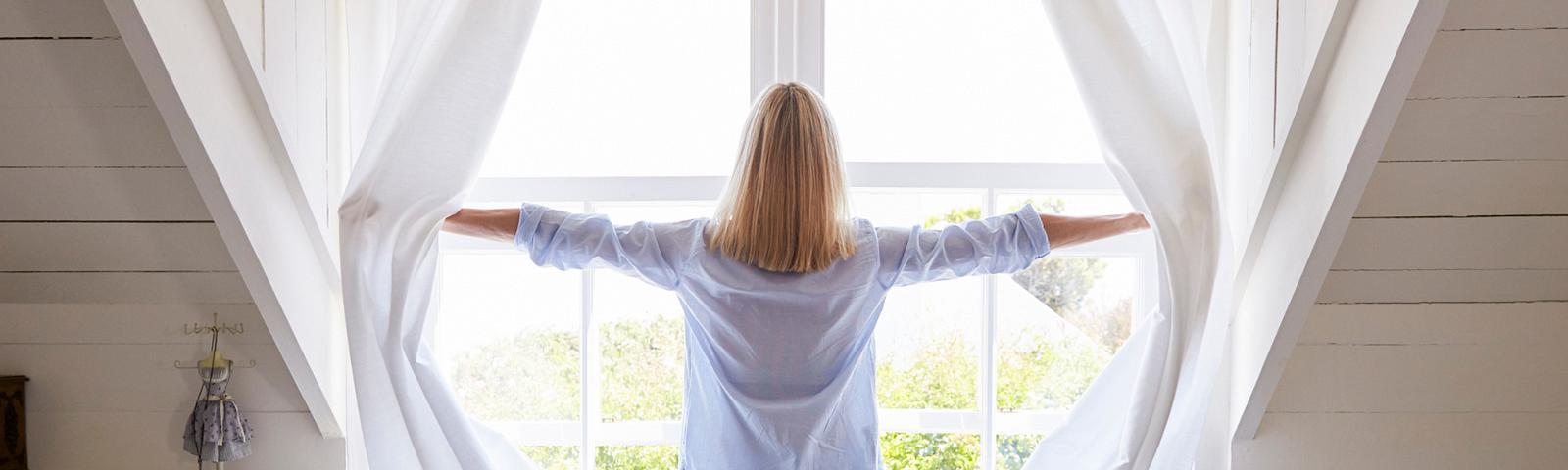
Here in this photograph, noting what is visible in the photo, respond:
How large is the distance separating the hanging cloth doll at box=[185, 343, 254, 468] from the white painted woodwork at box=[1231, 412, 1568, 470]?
64.5 inches

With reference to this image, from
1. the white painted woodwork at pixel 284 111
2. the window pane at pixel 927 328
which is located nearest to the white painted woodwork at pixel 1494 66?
the window pane at pixel 927 328

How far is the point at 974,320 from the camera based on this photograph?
4.96 feet

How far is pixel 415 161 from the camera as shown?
1166 mm

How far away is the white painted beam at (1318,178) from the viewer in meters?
1.01

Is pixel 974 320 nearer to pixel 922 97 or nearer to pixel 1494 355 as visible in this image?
pixel 922 97

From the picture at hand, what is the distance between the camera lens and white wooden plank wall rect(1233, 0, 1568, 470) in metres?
1.13

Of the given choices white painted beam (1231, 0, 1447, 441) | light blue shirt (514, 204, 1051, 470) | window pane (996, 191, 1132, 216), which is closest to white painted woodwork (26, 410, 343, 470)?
light blue shirt (514, 204, 1051, 470)

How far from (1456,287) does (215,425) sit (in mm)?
1974

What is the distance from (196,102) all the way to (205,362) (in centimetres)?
54

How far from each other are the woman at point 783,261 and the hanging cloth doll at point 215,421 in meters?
0.51

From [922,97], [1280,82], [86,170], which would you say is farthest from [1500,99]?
[86,170]

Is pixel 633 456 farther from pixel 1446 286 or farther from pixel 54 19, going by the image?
pixel 1446 286

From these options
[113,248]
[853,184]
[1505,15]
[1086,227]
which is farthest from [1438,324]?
[113,248]

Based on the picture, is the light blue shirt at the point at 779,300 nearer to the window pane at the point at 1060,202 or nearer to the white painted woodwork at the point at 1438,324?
the window pane at the point at 1060,202
